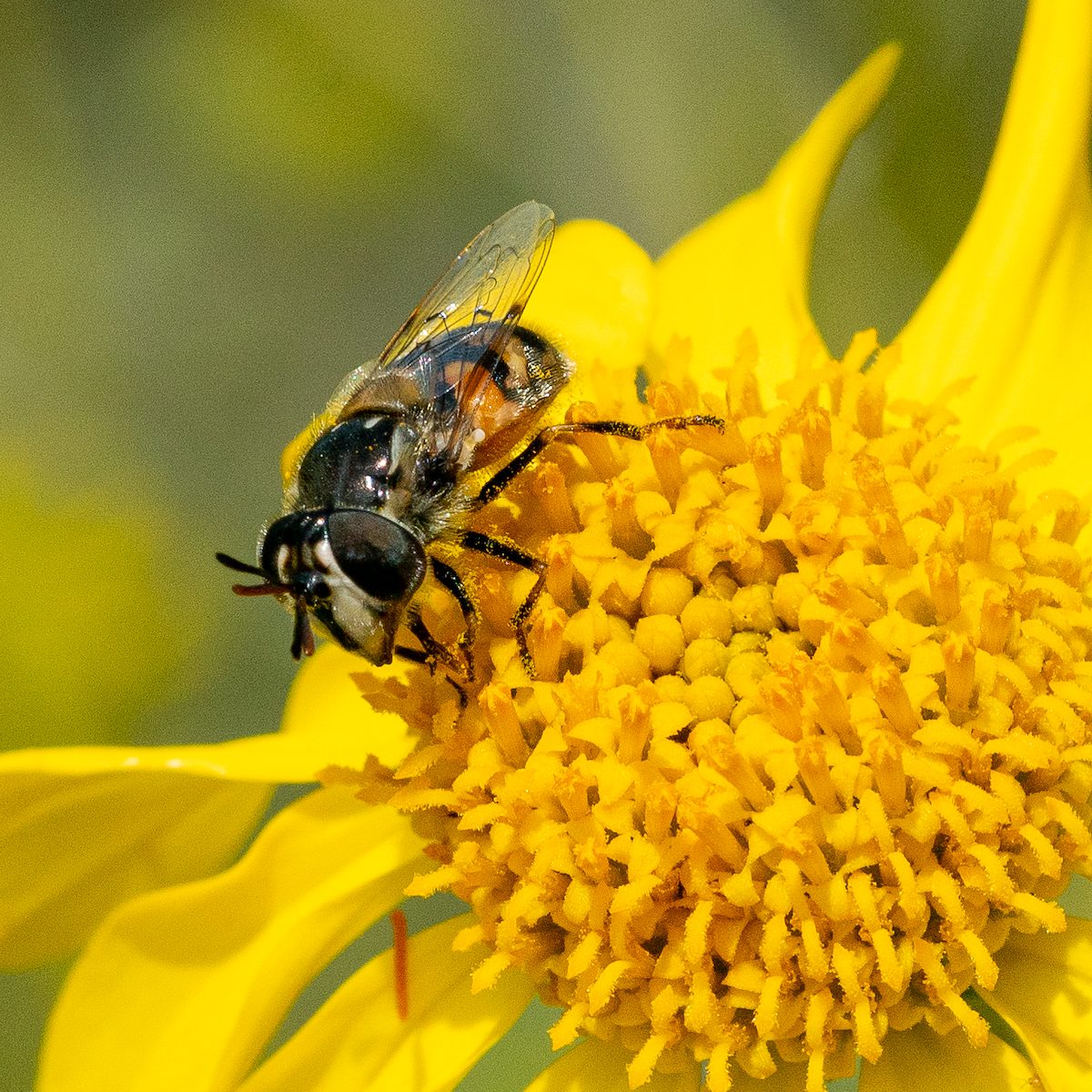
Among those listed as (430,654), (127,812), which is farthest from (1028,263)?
(127,812)

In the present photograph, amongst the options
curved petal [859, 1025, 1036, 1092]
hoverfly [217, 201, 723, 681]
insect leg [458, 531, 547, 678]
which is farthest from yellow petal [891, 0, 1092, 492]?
curved petal [859, 1025, 1036, 1092]

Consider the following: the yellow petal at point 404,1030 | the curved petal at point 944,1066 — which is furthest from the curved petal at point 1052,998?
the yellow petal at point 404,1030

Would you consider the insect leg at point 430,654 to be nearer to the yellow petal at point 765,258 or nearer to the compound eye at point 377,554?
the compound eye at point 377,554

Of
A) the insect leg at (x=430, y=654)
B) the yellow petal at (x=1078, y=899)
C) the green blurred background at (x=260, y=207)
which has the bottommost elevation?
the yellow petal at (x=1078, y=899)

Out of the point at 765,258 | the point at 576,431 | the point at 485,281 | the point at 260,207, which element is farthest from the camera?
the point at 260,207

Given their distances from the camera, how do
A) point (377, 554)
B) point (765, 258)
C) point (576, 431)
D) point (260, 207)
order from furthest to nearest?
point (260, 207) → point (765, 258) → point (576, 431) → point (377, 554)

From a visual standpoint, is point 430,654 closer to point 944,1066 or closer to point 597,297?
point 944,1066
